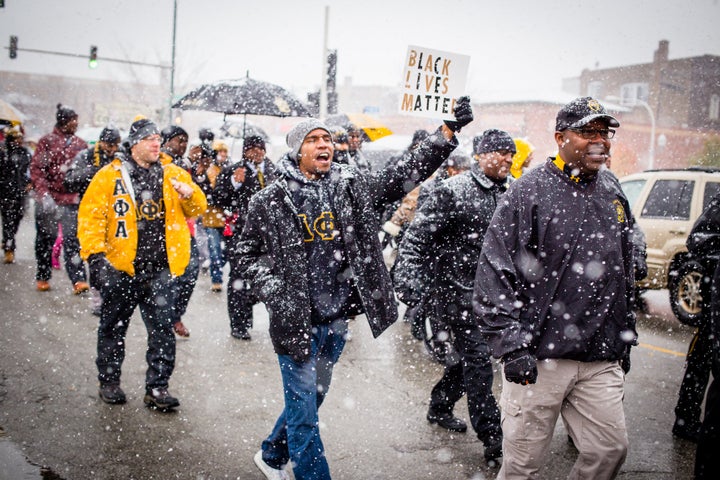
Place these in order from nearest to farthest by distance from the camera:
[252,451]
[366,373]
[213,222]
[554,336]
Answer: [554,336], [252,451], [366,373], [213,222]

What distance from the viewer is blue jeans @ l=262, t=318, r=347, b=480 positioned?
333 centimetres

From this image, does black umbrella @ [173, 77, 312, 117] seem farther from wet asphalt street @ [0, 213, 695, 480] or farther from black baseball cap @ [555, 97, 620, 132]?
black baseball cap @ [555, 97, 620, 132]

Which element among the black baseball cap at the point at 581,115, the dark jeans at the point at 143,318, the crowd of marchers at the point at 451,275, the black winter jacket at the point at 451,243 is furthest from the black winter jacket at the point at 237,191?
the black baseball cap at the point at 581,115

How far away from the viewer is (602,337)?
2.93 m

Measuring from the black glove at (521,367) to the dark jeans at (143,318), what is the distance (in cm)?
313

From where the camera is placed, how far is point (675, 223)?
924 centimetres

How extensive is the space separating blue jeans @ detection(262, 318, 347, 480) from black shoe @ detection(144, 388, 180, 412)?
5.29ft

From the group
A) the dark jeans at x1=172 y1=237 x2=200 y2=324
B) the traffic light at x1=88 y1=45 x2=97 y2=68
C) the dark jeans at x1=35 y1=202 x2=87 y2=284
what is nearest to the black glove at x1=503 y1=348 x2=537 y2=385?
the dark jeans at x1=172 y1=237 x2=200 y2=324

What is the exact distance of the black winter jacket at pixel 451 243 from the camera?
4367 millimetres

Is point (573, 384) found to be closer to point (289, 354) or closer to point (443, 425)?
point (289, 354)

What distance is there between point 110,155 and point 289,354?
193 inches

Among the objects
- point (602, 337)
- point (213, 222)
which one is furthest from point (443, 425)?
point (213, 222)

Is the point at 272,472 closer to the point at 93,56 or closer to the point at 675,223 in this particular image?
the point at 675,223

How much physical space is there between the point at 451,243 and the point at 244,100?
167 inches
